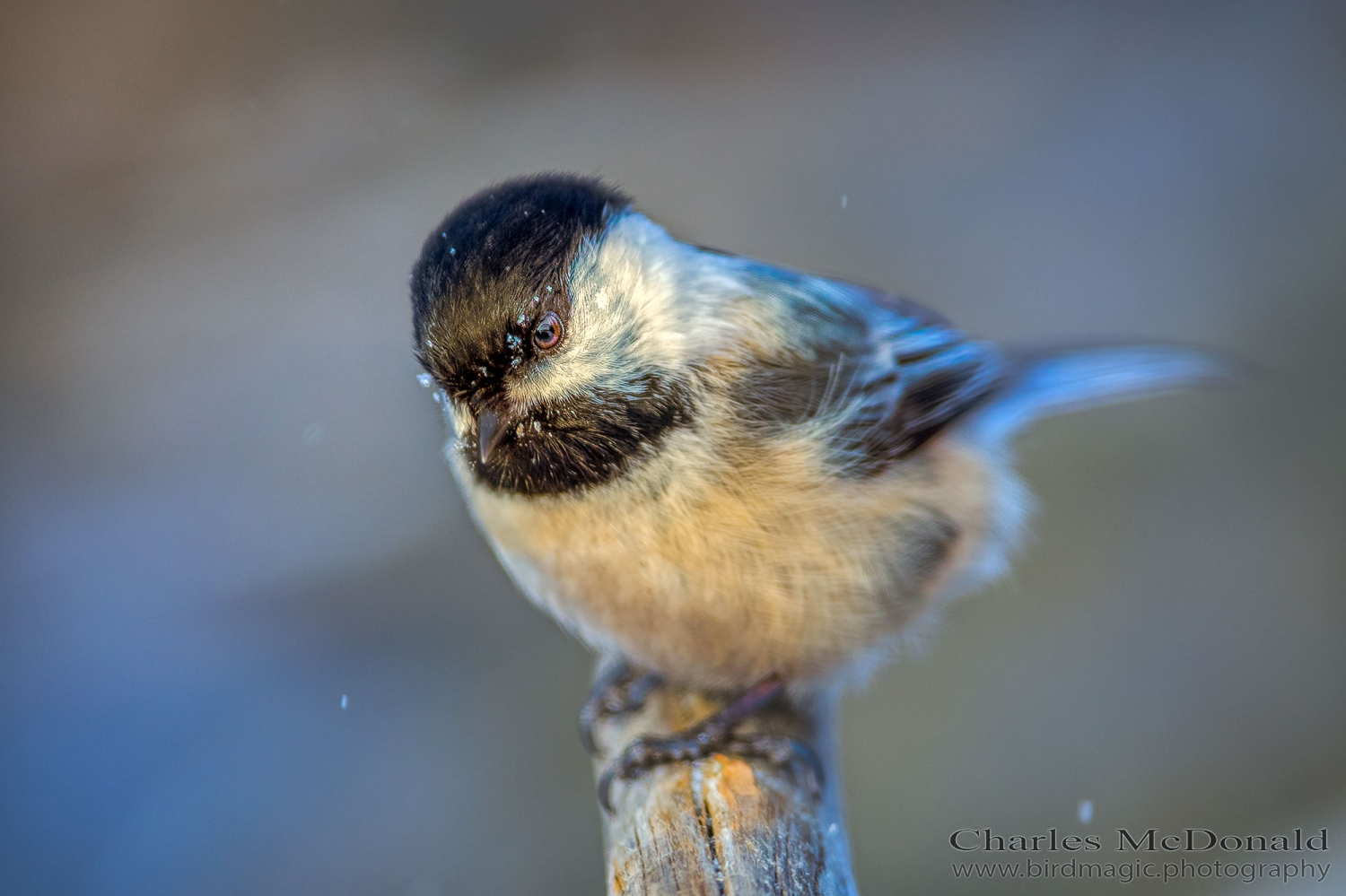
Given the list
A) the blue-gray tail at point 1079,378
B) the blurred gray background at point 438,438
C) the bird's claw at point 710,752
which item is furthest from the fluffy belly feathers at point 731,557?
the blurred gray background at point 438,438

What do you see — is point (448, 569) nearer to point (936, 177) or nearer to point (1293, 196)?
point (936, 177)

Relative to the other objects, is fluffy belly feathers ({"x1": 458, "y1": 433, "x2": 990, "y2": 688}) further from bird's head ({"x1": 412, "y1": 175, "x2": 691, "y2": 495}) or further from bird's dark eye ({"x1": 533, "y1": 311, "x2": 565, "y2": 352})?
bird's dark eye ({"x1": 533, "y1": 311, "x2": 565, "y2": 352})

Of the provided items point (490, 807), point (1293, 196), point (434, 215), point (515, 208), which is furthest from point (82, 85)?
point (1293, 196)

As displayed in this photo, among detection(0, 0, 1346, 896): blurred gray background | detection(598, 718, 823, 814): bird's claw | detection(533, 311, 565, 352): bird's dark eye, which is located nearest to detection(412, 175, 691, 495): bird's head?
detection(533, 311, 565, 352): bird's dark eye

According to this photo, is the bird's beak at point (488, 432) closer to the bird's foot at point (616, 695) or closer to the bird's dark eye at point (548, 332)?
the bird's dark eye at point (548, 332)

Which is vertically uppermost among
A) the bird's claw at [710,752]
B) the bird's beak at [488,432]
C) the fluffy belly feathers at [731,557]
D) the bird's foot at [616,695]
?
the bird's beak at [488,432]
